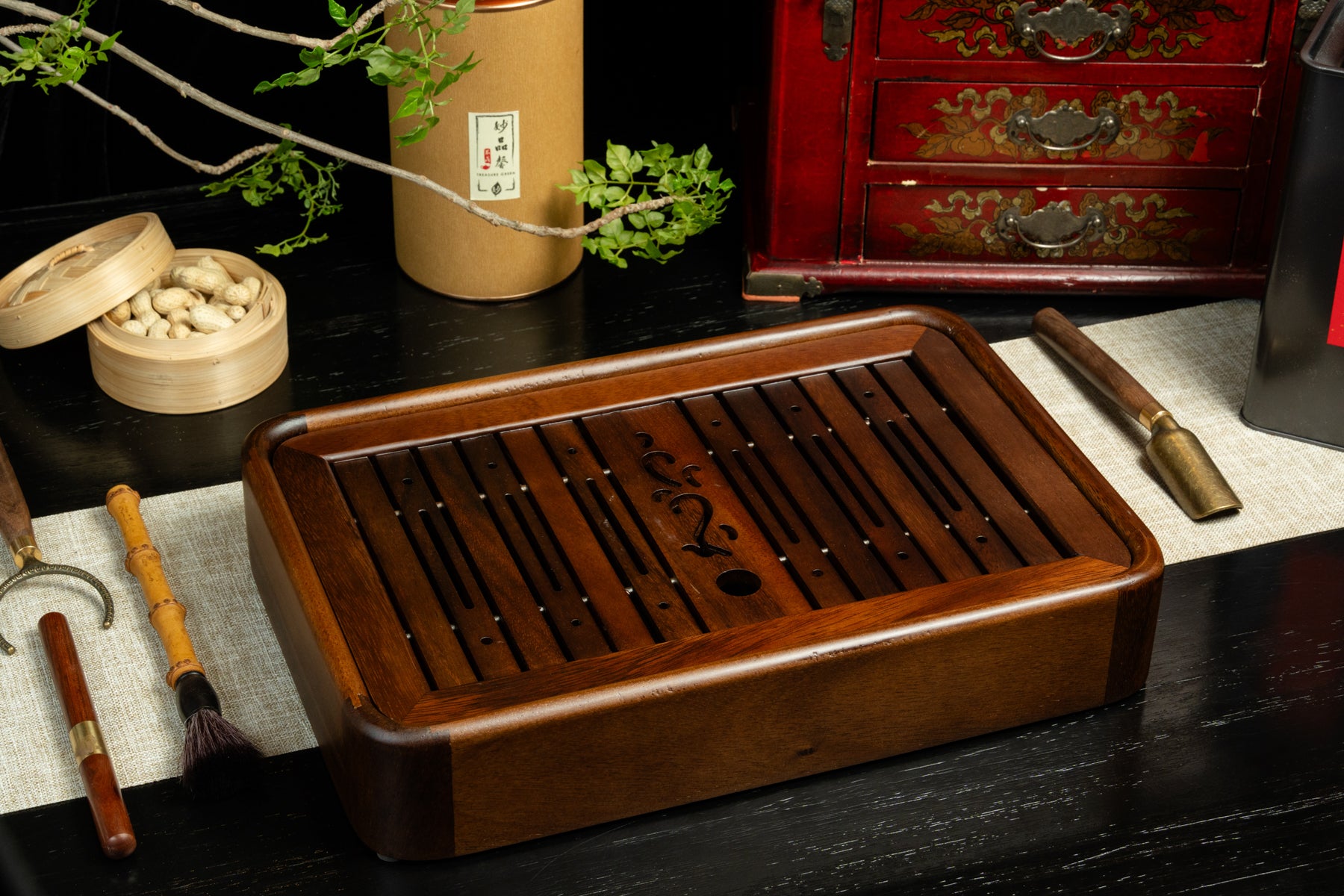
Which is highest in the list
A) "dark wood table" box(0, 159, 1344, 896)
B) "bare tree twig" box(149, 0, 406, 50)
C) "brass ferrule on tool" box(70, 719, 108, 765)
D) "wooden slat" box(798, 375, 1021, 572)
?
"bare tree twig" box(149, 0, 406, 50)

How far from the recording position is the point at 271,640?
1191 mm

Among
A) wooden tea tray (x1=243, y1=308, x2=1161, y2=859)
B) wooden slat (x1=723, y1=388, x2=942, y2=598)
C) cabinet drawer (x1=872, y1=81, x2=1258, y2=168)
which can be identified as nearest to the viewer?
wooden tea tray (x1=243, y1=308, x2=1161, y2=859)

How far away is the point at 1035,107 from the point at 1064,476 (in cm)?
46

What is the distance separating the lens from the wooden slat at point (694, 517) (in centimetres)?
107

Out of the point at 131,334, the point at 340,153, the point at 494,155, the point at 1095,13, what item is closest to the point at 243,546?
the point at 131,334

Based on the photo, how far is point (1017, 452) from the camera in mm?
1196

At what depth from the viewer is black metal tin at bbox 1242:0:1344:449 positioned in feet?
4.15

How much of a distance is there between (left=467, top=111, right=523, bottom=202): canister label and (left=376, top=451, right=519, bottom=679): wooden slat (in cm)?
37

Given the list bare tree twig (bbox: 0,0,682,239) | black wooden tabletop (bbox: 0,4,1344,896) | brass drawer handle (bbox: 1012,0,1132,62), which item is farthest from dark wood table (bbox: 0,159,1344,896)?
brass drawer handle (bbox: 1012,0,1132,62)

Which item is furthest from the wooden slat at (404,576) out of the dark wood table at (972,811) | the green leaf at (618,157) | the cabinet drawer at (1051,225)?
the cabinet drawer at (1051,225)

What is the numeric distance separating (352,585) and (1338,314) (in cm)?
84

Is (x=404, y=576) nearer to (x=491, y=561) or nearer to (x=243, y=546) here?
(x=491, y=561)

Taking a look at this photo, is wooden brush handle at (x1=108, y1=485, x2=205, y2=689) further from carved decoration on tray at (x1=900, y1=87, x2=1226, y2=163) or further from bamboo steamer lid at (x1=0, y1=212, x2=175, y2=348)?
carved decoration on tray at (x1=900, y1=87, x2=1226, y2=163)

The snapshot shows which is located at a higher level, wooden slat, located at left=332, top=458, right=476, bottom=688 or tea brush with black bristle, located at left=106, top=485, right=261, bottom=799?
wooden slat, located at left=332, top=458, right=476, bottom=688
